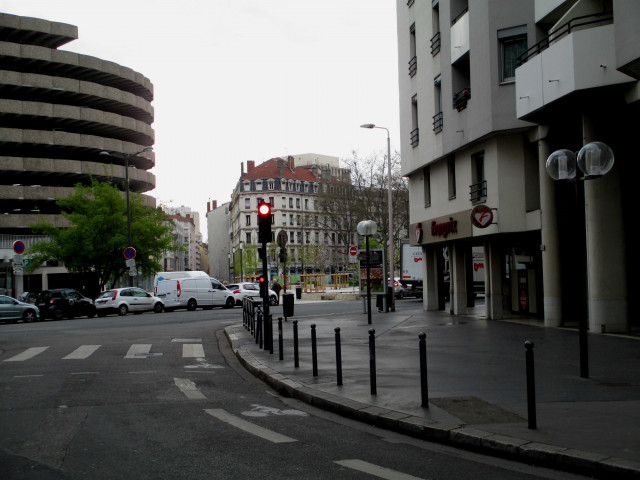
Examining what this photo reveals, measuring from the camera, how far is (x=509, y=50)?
2064 centimetres

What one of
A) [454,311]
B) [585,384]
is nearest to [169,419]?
[585,384]

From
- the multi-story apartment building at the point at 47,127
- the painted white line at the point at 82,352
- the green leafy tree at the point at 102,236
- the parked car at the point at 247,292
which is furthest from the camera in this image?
the multi-story apartment building at the point at 47,127

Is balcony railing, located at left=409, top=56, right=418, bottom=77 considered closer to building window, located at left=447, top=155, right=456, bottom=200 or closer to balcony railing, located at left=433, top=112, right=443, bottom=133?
balcony railing, located at left=433, top=112, right=443, bottom=133

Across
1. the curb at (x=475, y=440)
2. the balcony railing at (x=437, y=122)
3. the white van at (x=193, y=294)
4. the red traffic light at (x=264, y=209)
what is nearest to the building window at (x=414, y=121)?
the balcony railing at (x=437, y=122)

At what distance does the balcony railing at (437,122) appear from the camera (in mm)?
25386

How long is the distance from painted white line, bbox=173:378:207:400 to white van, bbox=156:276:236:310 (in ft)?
96.2

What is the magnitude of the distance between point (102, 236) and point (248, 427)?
A: 39195mm

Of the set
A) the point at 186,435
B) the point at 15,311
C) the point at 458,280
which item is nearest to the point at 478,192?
the point at 458,280

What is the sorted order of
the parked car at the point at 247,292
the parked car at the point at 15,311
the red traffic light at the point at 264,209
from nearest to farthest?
the red traffic light at the point at 264,209
the parked car at the point at 15,311
the parked car at the point at 247,292

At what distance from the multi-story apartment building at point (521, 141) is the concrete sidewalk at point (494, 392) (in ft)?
4.58

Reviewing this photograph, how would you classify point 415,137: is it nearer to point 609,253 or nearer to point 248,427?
point 609,253

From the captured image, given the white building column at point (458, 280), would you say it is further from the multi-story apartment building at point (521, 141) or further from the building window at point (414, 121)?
the building window at point (414, 121)

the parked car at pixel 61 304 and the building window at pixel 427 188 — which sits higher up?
the building window at pixel 427 188

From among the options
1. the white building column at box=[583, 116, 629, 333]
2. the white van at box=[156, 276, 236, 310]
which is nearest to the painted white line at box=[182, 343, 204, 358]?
the white building column at box=[583, 116, 629, 333]
